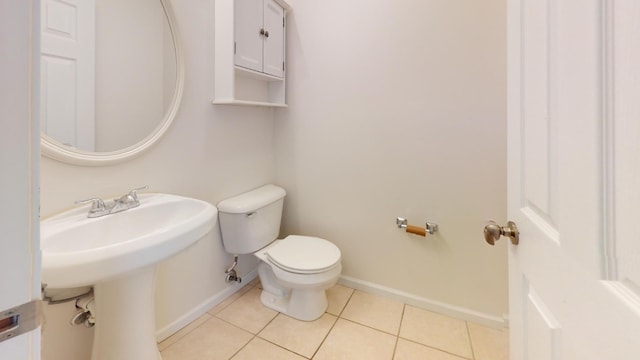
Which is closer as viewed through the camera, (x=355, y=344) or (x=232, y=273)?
(x=355, y=344)

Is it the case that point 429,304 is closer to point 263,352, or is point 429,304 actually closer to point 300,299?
point 300,299

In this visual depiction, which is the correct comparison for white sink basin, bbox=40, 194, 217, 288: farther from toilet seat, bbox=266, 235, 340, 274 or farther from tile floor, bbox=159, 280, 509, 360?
tile floor, bbox=159, 280, 509, 360

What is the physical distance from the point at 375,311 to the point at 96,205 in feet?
5.01

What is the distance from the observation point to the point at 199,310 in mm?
1531

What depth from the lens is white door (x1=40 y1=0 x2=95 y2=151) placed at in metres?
0.91

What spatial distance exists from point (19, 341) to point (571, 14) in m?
0.85

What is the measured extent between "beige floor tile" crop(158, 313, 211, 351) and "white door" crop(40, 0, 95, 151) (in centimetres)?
101

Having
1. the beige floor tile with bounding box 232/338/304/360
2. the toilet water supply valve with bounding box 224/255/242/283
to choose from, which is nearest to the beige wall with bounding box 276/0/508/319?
the toilet water supply valve with bounding box 224/255/242/283

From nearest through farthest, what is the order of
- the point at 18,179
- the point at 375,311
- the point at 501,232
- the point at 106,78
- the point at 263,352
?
the point at 18,179 < the point at 501,232 < the point at 106,78 < the point at 263,352 < the point at 375,311

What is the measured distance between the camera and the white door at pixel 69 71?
91cm

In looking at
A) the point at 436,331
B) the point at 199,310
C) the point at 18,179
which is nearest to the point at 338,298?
the point at 436,331

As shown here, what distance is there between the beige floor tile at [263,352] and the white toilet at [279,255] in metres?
0.24

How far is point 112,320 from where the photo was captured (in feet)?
3.10

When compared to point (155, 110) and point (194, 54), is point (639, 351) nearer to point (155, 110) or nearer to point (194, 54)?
point (155, 110)
